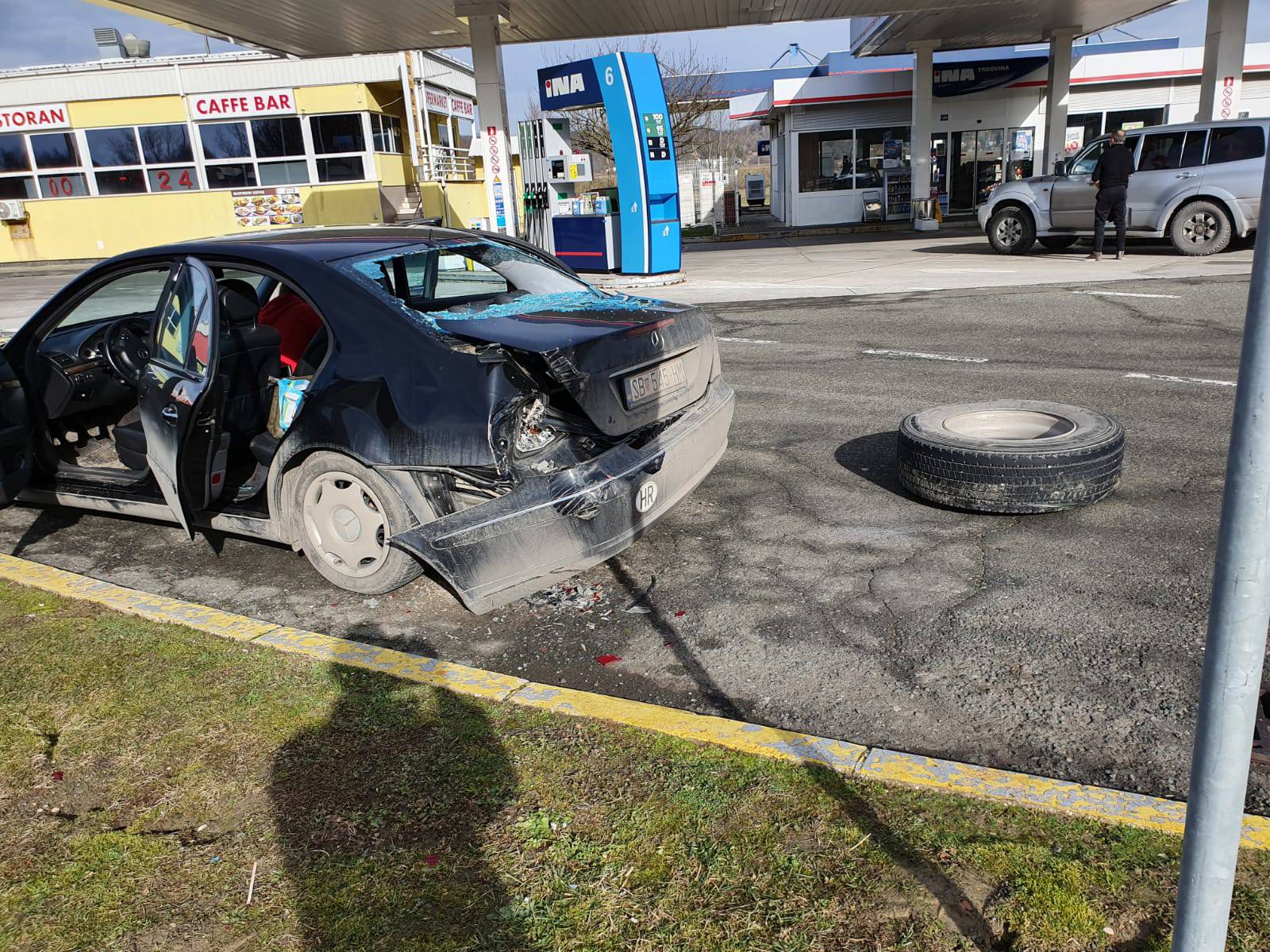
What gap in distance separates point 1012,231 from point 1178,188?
2.68 m

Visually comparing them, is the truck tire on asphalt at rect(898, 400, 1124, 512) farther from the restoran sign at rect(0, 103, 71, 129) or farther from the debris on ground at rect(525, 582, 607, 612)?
the restoran sign at rect(0, 103, 71, 129)

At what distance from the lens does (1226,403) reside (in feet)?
21.1

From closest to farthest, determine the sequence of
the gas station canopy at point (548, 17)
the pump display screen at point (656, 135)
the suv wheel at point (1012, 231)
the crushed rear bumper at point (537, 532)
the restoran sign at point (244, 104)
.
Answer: the crushed rear bumper at point (537, 532) < the pump display screen at point (656, 135) < the suv wheel at point (1012, 231) < the gas station canopy at point (548, 17) < the restoran sign at point (244, 104)

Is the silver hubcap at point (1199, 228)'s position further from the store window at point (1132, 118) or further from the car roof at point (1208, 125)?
the store window at point (1132, 118)

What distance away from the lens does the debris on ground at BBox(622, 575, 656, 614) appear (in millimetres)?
3970

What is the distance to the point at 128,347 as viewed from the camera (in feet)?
16.8

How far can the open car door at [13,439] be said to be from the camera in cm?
468

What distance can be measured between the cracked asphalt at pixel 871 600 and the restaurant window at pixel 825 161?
23.3m

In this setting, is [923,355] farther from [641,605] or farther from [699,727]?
[699,727]

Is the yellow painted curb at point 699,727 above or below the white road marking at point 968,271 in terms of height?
below

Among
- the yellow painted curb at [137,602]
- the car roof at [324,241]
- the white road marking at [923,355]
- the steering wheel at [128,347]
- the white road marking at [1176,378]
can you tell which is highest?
the car roof at [324,241]

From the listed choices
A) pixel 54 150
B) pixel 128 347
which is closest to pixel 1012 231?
pixel 128 347

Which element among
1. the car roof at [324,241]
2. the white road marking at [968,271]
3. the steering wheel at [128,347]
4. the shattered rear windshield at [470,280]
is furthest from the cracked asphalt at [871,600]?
the white road marking at [968,271]

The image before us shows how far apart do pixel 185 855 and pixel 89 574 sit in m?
2.73
